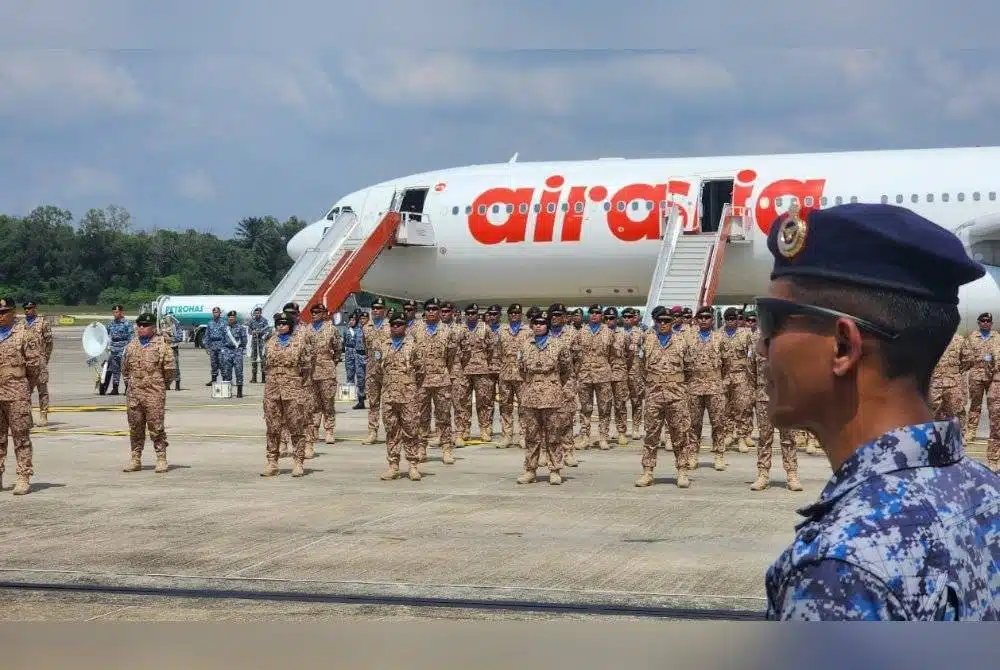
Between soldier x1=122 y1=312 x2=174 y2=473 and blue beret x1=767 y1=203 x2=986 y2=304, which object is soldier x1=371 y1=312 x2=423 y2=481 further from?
blue beret x1=767 y1=203 x2=986 y2=304

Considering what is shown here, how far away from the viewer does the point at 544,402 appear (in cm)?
1084

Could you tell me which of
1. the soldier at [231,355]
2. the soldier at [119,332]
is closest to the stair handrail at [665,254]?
the soldier at [231,355]

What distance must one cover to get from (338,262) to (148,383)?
40.6 feet

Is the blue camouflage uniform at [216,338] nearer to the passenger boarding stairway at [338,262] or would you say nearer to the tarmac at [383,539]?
the passenger boarding stairway at [338,262]

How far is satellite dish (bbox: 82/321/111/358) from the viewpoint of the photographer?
2175 cm

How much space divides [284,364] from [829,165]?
13.1m

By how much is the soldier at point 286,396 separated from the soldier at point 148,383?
100 centimetres

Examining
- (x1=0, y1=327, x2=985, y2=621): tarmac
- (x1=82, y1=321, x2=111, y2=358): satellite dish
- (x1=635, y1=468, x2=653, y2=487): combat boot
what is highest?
(x1=82, y1=321, x2=111, y2=358): satellite dish

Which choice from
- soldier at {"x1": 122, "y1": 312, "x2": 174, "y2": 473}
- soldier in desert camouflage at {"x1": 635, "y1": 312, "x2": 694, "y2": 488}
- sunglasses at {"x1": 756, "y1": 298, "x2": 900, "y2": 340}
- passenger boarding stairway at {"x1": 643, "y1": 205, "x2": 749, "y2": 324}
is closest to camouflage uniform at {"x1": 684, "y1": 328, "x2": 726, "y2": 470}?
soldier in desert camouflage at {"x1": 635, "y1": 312, "x2": 694, "y2": 488}

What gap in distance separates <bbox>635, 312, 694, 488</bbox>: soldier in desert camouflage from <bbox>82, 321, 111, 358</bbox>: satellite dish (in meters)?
13.7

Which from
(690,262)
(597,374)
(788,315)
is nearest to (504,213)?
(690,262)

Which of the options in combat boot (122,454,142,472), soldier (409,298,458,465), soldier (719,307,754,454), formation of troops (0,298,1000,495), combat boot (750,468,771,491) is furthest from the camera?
soldier (719,307,754,454)

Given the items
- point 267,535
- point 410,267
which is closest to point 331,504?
point 267,535

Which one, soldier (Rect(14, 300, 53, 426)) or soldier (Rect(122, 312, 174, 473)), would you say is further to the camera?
soldier (Rect(14, 300, 53, 426))
